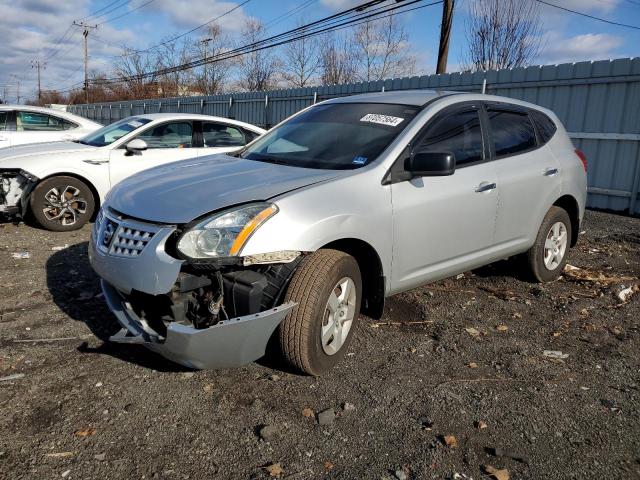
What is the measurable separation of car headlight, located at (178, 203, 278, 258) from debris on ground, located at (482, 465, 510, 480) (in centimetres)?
161

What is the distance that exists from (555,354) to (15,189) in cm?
640

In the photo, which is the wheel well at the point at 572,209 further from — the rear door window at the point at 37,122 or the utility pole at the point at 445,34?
the utility pole at the point at 445,34

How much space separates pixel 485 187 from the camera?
4.26m

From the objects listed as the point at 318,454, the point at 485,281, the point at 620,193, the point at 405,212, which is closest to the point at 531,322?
the point at 485,281

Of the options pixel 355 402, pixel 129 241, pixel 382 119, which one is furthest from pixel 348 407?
pixel 382 119

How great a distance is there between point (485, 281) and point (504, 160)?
140cm

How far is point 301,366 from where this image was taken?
319 cm

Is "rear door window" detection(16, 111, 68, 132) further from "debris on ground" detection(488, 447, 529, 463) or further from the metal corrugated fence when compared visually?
"debris on ground" detection(488, 447, 529, 463)

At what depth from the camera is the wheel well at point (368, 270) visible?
3.45 metres

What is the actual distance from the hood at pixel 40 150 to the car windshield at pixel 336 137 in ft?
11.8

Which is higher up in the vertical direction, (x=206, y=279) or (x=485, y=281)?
(x=206, y=279)

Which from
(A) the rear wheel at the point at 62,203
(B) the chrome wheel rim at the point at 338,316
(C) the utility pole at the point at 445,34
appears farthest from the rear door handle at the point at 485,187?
(C) the utility pole at the point at 445,34

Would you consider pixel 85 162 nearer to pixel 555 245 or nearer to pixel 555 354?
pixel 555 245

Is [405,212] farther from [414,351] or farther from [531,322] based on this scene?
[531,322]
